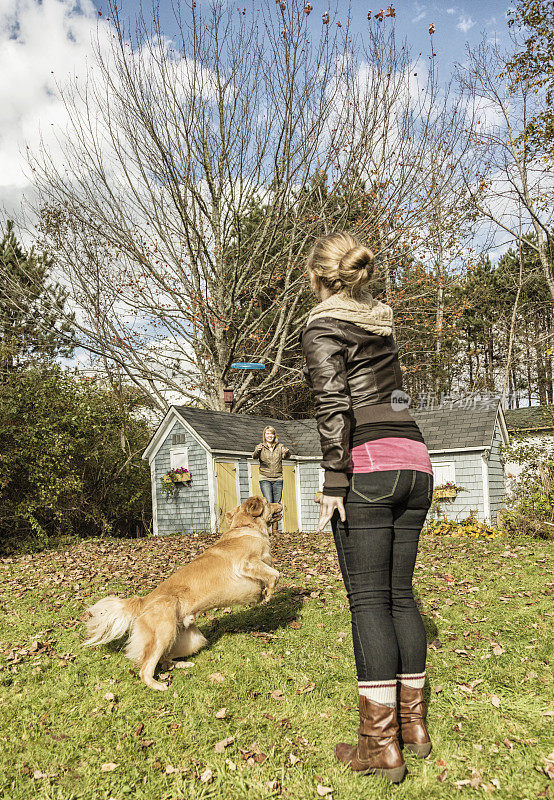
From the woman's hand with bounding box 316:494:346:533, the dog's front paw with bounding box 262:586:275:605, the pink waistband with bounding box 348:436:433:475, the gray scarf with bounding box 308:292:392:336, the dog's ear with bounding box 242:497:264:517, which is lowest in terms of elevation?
the dog's front paw with bounding box 262:586:275:605

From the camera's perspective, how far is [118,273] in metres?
17.9

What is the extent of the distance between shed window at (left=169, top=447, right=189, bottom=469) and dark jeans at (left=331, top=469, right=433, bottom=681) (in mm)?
14012

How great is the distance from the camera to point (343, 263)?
109 inches

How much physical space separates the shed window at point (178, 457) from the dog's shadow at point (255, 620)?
1050cm

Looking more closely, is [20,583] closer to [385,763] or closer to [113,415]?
[385,763]

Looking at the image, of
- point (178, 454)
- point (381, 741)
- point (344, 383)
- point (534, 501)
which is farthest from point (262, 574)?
point (178, 454)

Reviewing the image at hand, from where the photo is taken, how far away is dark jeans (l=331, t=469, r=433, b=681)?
8.38ft

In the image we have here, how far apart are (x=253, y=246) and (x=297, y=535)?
8623 mm

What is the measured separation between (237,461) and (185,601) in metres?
12.2

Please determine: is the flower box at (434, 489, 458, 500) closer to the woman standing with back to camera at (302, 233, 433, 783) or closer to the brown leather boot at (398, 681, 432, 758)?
the brown leather boot at (398, 681, 432, 758)

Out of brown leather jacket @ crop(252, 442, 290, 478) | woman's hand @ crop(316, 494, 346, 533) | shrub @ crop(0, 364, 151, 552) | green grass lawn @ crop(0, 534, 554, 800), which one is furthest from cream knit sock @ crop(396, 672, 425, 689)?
shrub @ crop(0, 364, 151, 552)

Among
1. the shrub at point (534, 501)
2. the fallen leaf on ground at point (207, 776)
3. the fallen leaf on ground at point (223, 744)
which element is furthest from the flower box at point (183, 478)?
the fallen leaf on ground at point (207, 776)

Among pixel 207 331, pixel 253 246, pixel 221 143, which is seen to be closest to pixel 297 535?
pixel 207 331

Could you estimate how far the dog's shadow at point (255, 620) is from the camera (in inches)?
202
